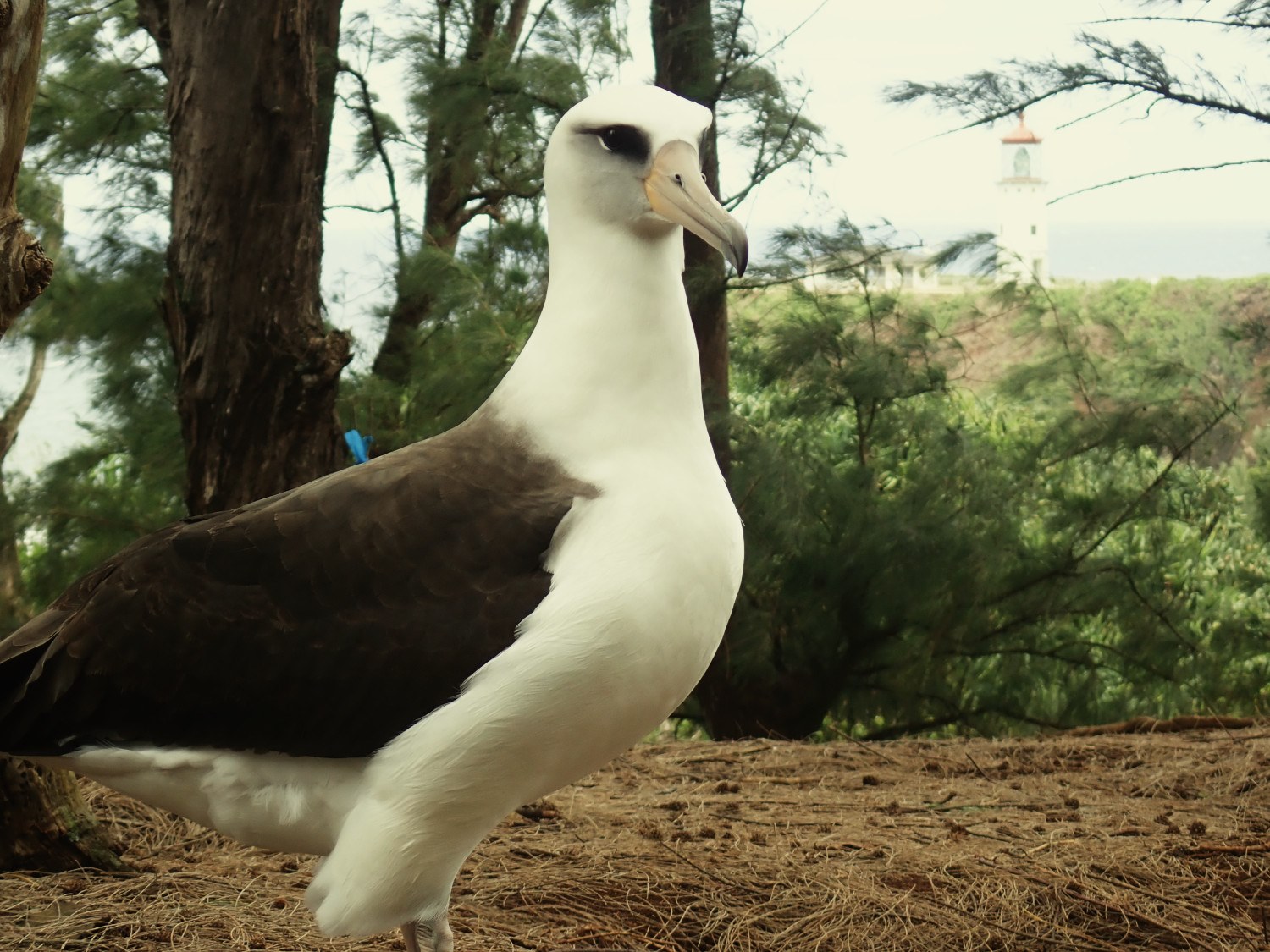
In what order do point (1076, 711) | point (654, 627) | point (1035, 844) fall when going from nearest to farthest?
point (654, 627)
point (1035, 844)
point (1076, 711)

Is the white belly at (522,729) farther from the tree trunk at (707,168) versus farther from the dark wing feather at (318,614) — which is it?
the tree trunk at (707,168)

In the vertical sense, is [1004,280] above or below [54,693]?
above

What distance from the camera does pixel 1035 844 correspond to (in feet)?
11.9

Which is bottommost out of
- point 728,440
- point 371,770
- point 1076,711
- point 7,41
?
point 1076,711

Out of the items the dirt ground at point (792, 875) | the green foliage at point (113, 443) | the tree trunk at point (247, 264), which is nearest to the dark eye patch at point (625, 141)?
the dirt ground at point (792, 875)

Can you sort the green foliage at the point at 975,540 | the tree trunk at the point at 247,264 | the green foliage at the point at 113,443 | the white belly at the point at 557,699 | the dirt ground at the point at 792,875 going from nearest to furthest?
1. the white belly at the point at 557,699
2. the dirt ground at the point at 792,875
3. the tree trunk at the point at 247,264
4. the green foliage at the point at 975,540
5. the green foliage at the point at 113,443

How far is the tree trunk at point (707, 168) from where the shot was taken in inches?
224

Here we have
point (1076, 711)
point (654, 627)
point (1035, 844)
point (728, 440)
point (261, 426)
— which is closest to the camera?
point (654, 627)

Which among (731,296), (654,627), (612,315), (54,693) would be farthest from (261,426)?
(731,296)

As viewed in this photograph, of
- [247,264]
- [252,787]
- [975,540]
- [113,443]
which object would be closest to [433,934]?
[252,787]

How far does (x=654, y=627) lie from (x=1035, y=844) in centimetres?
197

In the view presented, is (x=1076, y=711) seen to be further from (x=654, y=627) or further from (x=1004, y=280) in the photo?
(x=654, y=627)

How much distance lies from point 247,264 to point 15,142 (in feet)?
6.42

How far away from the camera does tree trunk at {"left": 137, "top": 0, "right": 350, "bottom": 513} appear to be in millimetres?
4426
